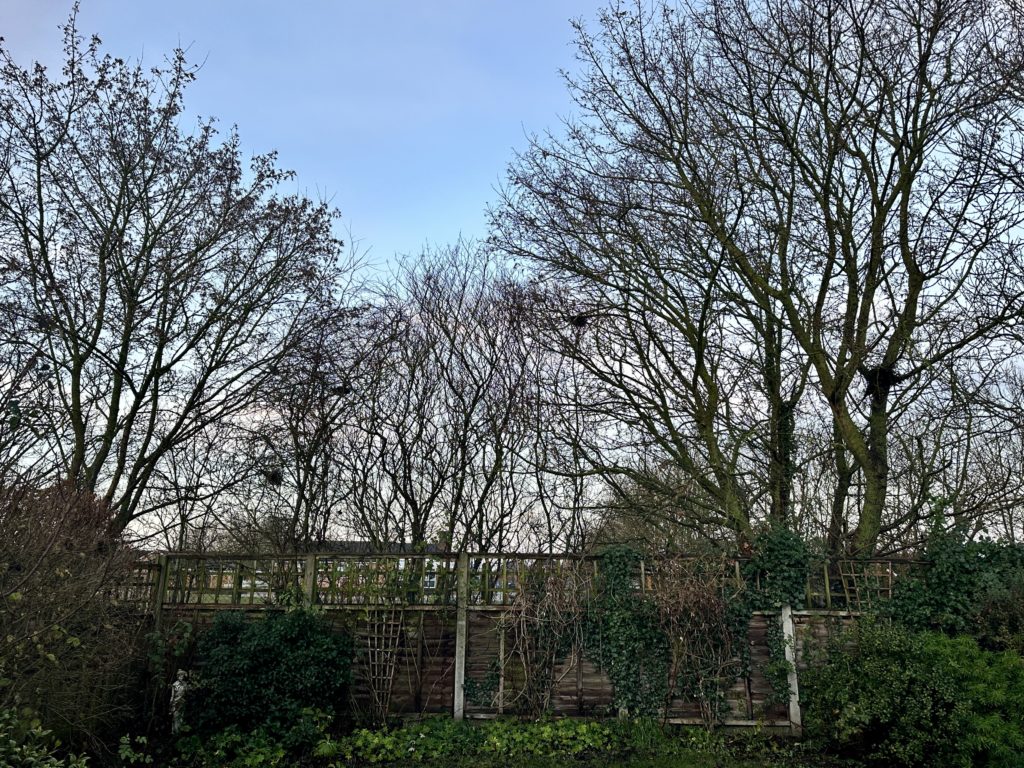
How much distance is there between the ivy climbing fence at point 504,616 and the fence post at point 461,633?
0.05 ft

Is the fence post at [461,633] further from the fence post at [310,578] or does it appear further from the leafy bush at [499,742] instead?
the fence post at [310,578]

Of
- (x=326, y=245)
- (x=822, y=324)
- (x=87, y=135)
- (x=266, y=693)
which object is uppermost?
(x=87, y=135)

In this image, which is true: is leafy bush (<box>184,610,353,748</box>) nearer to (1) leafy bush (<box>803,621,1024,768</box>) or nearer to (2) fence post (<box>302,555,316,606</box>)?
(2) fence post (<box>302,555,316,606</box>)

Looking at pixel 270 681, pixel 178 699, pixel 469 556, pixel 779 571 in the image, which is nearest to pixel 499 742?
pixel 469 556

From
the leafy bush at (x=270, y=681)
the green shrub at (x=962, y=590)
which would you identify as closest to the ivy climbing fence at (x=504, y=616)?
the green shrub at (x=962, y=590)

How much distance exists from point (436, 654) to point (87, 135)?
27.9ft

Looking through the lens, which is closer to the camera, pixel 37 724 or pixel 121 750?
pixel 37 724

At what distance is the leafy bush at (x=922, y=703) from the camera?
24.0 feet

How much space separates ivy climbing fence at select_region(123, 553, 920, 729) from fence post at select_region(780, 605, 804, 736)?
17 mm

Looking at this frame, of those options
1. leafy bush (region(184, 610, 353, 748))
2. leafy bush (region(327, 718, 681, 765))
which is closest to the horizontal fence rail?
leafy bush (region(184, 610, 353, 748))

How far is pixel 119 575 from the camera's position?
789 cm

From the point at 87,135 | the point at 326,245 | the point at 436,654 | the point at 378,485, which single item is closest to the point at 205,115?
the point at 87,135

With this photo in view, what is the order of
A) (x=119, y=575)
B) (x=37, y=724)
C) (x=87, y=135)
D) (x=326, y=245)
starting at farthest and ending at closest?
(x=326, y=245), (x=87, y=135), (x=119, y=575), (x=37, y=724)

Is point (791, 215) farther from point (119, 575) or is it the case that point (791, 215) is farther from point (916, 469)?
point (119, 575)
